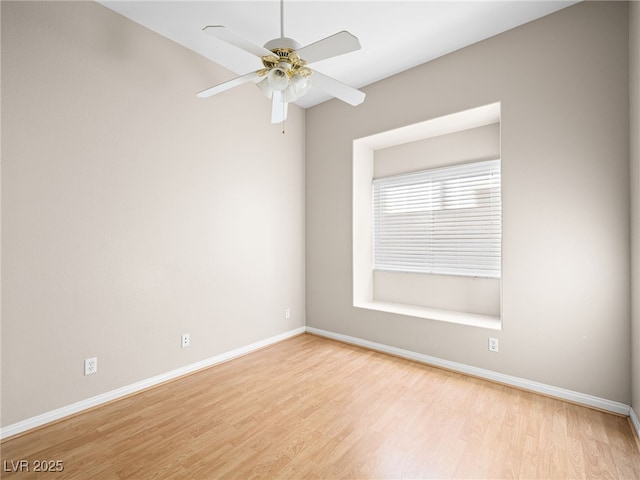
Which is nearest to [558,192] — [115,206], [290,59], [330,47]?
[330,47]

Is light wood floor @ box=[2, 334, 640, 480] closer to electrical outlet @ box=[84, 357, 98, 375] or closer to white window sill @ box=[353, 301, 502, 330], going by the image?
electrical outlet @ box=[84, 357, 98, 375]

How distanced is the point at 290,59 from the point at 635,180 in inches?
95.6

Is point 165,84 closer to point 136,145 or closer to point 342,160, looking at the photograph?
point 136,145

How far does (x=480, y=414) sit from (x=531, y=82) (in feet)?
8.91

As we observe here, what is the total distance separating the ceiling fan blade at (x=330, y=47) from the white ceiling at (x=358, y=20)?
2.90ft

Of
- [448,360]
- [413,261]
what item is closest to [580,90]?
[413,261]

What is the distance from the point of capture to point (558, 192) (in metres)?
2.45

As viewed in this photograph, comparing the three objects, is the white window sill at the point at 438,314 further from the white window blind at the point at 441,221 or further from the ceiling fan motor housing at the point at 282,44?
the ceiling fan motor housing at the point at 282,44

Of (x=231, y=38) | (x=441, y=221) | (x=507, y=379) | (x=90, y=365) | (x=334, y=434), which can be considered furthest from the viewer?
(x=441, y=221)

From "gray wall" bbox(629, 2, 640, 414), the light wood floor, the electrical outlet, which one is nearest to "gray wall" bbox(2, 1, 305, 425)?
the electrical outlet

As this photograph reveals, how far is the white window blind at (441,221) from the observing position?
3195mm

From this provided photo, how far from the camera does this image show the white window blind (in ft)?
10.5

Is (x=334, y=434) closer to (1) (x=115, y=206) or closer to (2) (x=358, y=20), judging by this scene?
(1) (x=115, y=206)

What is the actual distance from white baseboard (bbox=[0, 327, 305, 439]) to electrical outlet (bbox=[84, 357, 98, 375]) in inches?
8.1
